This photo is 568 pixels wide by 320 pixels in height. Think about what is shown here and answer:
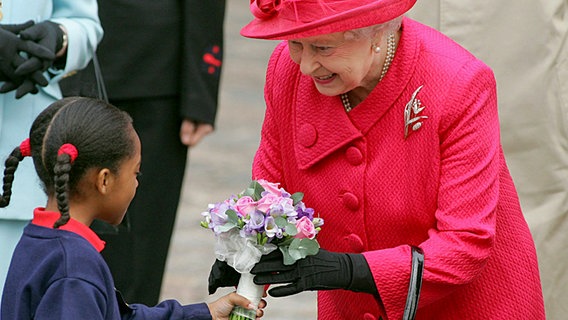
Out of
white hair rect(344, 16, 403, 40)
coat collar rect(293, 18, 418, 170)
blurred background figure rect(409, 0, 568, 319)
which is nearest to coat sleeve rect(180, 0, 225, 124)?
blurred background figure rect(409, 0, 568, 319)

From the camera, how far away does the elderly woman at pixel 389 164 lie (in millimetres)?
3082

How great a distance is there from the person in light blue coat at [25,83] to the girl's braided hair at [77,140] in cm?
63

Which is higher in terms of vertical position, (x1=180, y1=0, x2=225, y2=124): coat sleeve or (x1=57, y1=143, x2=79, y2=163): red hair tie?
(x1=57, y1=143, x2=79, y2=163): red hair tie

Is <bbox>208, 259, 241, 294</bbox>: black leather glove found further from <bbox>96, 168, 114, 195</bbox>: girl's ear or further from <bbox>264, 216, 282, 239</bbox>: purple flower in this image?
<bbox>96, 168, 114, 195</bbox>: girl's ear

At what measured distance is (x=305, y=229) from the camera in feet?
9.99

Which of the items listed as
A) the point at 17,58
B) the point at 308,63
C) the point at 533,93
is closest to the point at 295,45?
the point at 308,63

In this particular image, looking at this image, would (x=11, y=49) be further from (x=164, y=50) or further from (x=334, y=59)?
(x=164, y=50)

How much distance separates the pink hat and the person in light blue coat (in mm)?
921

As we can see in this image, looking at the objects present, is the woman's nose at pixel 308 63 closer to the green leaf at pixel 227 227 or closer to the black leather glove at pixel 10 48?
the green leaf at pixel 227 227

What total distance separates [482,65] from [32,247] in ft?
3.89

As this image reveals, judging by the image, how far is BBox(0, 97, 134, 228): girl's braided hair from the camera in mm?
3002

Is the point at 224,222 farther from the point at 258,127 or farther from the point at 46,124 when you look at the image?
the point at 258,127

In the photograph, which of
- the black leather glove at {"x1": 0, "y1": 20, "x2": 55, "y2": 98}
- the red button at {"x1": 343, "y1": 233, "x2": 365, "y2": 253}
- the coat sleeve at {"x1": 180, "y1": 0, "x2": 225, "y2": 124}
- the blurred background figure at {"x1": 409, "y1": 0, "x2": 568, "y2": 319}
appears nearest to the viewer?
the red button at {"x1": 343, "y1": 233, "x2": 365, "y2": 253}

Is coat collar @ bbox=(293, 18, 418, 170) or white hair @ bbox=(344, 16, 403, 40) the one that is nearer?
white hair @ bbox=(344, 16, 403, 40)
